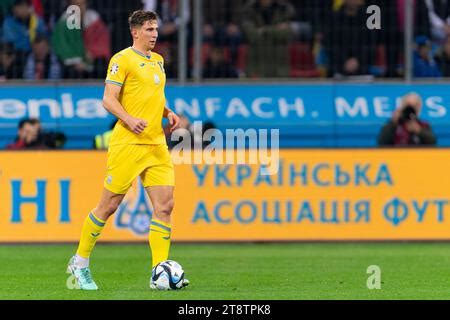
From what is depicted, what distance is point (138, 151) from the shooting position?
10.6 metres

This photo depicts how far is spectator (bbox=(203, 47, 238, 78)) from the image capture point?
18.3 m

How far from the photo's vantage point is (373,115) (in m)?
18.0

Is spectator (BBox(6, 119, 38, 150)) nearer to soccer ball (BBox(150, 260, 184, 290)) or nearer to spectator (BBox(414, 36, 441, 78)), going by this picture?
spectator (BBox(414, 36, 441, 78))

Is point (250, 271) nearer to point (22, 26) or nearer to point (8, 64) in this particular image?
point (8, 64)

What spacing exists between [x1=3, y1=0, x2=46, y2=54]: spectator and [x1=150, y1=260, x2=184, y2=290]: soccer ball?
27.4 ft

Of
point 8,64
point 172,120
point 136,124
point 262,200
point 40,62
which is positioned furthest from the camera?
point 40,62

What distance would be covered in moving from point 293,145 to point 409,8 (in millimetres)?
2511

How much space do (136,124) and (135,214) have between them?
5.62 meters

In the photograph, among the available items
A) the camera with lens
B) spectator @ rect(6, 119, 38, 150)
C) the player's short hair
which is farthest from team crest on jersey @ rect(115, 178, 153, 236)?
the player's short hair

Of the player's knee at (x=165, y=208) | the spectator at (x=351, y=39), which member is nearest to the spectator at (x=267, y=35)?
the spectator at (x=351, y=39)

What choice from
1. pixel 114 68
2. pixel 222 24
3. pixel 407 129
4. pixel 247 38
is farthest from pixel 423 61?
pixel 114 68
